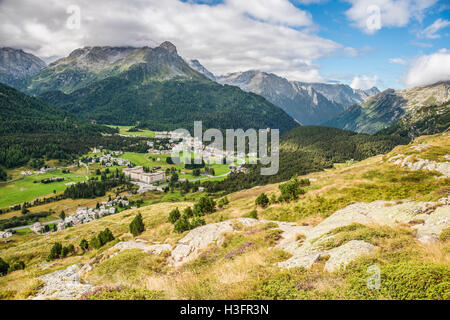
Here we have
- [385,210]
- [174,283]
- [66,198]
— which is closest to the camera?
[174,283]

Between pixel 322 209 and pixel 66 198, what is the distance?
527 feet

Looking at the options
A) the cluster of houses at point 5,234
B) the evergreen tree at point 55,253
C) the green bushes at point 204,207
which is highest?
the green bushes at point 204,207

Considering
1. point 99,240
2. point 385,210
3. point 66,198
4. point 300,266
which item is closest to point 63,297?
point 300,266

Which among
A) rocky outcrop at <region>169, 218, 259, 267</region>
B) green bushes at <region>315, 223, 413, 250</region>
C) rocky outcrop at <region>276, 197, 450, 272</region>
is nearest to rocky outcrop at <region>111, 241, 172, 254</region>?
rocky outcrop at <region>169, 218, 259, 267</region>

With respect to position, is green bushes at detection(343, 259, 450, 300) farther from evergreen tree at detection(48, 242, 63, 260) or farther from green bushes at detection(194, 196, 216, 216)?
evergreen tree at detection(48, 242, 63, 260)

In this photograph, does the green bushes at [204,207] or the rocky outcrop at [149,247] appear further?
the green bushes at [204,207]

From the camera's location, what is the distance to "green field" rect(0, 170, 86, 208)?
139 m

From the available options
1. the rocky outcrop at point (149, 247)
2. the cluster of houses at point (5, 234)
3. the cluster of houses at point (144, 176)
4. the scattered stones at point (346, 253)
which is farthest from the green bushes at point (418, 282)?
the cluster of houses at point (144, 176)

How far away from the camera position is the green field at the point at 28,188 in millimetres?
138688

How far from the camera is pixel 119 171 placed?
196m

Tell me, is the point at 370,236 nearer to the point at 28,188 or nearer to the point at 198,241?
the point at 198,241

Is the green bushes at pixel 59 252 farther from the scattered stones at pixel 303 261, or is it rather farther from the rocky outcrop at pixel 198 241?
the scattered stones at pixel 303 261

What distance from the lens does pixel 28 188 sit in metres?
155

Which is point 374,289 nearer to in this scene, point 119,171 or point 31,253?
point 31,253
